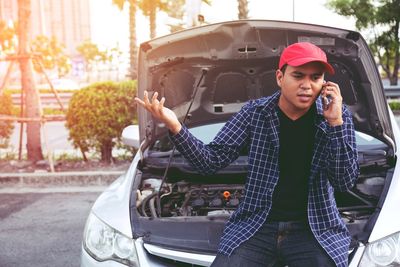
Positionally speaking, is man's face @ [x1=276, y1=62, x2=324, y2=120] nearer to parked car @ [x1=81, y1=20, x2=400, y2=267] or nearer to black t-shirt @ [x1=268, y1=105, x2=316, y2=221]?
black t-shirt @ [x1=268, y1=105, x2=316, y2=221]

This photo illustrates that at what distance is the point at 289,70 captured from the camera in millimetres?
2059

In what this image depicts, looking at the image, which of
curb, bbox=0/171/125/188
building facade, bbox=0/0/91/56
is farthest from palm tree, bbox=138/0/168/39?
building facade, bbox=0/0/91/56

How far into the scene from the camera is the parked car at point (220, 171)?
2.30 m

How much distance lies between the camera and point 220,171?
3326 millimetres

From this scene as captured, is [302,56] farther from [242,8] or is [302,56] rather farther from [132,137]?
[242,8]

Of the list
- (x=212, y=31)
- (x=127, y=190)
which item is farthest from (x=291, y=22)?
(x=127, y=190)

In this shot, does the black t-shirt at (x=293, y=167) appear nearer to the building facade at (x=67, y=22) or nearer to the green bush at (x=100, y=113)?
the green bush at (x=100, y=113)

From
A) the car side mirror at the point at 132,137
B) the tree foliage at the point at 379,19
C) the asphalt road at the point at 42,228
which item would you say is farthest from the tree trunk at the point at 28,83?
the tree foliage at the point at 379,19

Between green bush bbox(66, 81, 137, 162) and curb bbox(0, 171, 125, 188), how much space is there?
0.75 m

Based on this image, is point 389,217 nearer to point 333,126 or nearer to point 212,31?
point 333,126

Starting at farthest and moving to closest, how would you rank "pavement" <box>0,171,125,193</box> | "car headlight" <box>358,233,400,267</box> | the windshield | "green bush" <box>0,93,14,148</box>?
"green bush" <box>0,93,14,148</box>
"pavement" <box>0,171,125,193</box>
the windshield
"car headlight" <box>358,233,400,267</box>

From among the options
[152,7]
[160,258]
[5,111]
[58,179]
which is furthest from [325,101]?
[152,7]

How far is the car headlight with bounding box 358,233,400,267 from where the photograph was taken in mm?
2133

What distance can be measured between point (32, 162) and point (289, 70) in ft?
21.7
